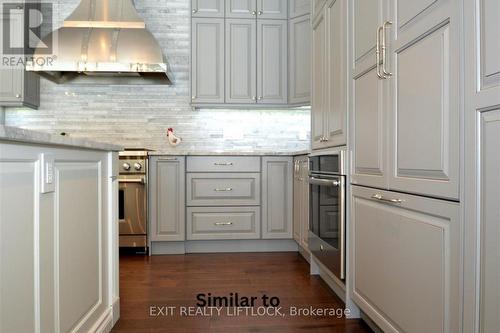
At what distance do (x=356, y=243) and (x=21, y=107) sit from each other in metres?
3.62

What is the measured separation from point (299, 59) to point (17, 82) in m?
2.80

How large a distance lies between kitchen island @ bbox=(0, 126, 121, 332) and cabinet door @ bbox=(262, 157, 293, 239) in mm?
1757

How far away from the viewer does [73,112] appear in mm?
3881

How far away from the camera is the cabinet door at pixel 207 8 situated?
3652mm

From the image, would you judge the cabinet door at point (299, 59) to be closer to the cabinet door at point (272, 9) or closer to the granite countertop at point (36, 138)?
the cabinet door at point (272, 9)

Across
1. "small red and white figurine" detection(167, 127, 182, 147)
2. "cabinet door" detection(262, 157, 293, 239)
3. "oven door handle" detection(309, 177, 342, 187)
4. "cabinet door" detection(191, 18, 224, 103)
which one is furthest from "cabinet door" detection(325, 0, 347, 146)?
"small red and white figurine" detection(167, 127, 182, 147)

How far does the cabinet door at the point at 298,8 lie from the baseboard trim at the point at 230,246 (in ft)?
7.26

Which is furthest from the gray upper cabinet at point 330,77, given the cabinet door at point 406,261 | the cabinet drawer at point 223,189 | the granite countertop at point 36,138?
the granite countertop at point 36,138

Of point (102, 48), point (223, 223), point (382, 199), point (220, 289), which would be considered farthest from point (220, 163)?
point (382, 199)

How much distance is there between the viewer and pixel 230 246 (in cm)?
348

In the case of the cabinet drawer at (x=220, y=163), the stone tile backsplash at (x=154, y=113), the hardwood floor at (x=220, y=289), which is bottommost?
the hardwood floor at (x=220, y=289)

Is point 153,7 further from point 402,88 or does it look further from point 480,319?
point 480,319

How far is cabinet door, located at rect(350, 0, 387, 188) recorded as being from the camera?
1562 millimetres

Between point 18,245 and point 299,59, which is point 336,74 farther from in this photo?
point 18,245
